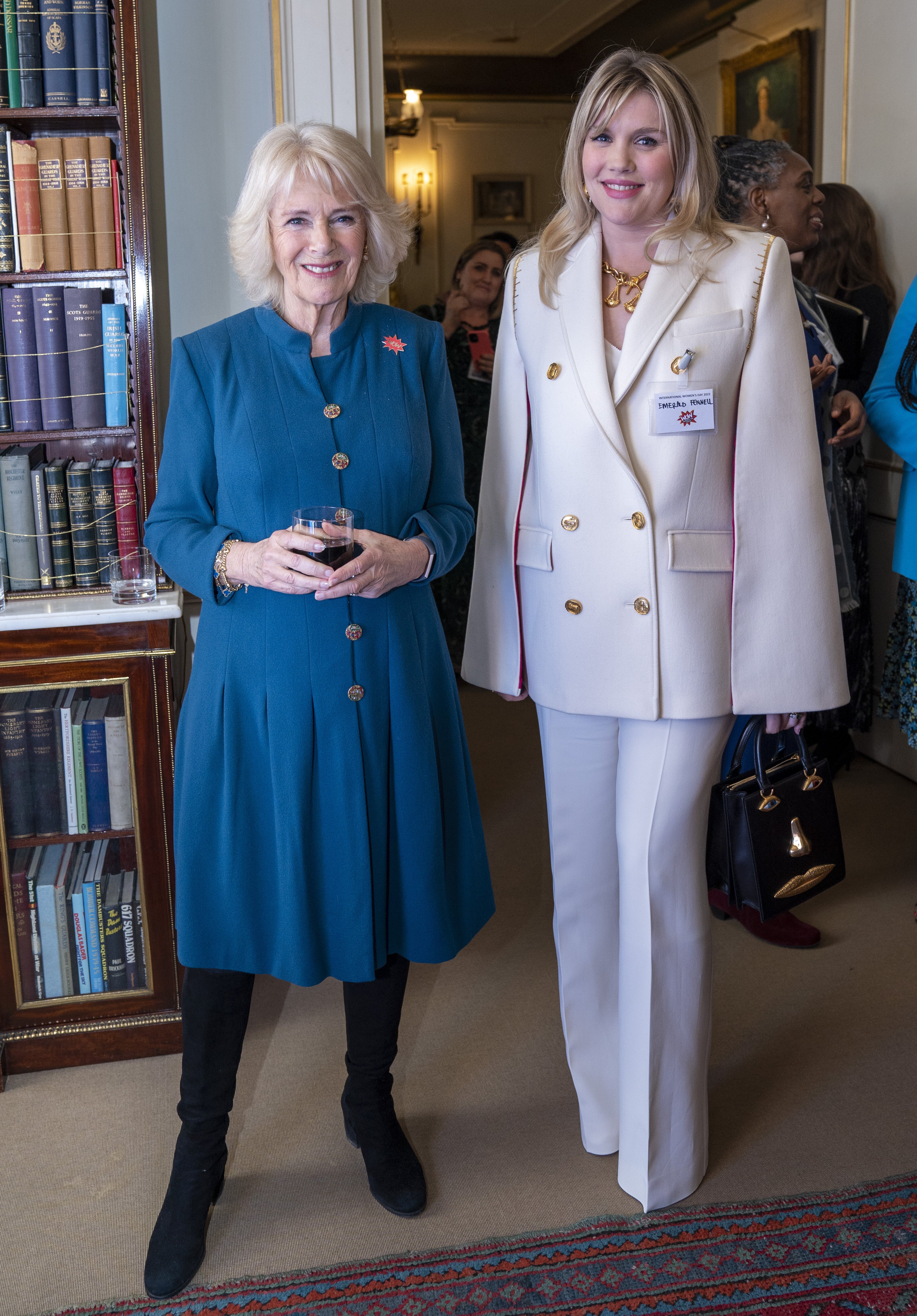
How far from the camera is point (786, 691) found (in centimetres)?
187

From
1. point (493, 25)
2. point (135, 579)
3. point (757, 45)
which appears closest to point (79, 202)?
point (135, 579)

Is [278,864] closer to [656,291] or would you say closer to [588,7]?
[656,291]

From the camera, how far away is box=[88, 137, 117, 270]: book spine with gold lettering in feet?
7.88

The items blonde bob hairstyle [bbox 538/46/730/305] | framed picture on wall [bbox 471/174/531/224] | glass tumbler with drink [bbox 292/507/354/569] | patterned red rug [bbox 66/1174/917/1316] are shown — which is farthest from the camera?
framed picture on wall [bbox 471/174/531/224]

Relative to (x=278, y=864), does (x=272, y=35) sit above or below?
above

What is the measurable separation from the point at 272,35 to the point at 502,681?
154cm

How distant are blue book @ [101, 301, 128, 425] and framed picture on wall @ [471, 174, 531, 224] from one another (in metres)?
9.18

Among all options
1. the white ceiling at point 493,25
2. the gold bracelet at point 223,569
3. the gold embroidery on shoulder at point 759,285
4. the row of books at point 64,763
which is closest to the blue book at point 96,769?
the row of books at point 64,763

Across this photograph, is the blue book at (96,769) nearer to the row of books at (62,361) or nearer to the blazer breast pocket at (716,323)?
the row of books at (62,361)

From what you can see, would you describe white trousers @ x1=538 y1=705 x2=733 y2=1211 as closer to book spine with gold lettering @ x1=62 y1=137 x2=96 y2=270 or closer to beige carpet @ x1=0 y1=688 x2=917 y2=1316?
beige carpet @ x1=0 y1=688 x2=917 y2=1316

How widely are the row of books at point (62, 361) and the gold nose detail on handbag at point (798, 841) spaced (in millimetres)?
1612

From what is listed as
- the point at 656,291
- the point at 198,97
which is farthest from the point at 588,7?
the point at 656,291

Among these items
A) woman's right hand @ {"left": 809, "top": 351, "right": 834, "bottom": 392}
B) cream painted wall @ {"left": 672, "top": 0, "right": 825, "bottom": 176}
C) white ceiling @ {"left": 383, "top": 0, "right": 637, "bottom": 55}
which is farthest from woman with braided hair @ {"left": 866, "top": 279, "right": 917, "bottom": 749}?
white ceiling @ {"left": 383, "top": 0, "right": 637, "bottom": 55}

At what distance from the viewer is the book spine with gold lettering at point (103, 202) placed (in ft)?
7.88
